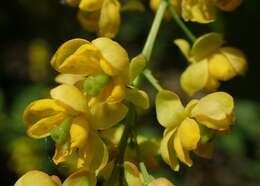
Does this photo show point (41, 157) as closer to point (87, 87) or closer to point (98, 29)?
point (98, 29)

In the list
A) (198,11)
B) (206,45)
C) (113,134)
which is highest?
(198,11)

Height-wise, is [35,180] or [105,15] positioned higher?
[105,15]

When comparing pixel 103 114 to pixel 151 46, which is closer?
pixel 103 114

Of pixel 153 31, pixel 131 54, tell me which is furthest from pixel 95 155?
pixel 131 54

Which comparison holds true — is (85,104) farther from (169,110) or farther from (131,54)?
(131,54)

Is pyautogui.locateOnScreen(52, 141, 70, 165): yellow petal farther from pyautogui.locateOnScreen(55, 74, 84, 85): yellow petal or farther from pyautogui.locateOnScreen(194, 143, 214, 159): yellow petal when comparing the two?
pyautogui.locateOnScreen(194, 143, 214, 159): yellow petal

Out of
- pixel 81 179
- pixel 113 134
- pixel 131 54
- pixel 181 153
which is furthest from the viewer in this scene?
pixel 131 54

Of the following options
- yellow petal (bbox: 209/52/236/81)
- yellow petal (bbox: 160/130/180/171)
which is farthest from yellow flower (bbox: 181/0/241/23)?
yellow petal (bbox: 160/130/180/171)

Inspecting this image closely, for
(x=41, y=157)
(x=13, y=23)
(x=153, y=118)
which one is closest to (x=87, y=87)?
(x=41, y=157)
